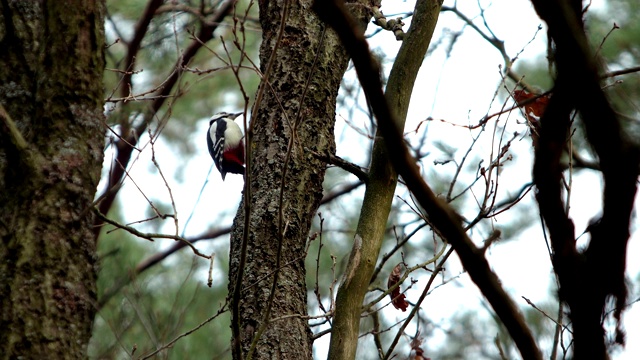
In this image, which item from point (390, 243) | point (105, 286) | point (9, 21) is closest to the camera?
point (9, 21)

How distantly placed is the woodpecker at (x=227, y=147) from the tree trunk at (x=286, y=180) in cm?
372

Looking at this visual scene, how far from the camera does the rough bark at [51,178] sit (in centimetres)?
154

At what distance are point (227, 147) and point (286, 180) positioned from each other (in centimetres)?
413

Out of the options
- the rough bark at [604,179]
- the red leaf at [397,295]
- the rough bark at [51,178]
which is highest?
the red leaf at [397,295]

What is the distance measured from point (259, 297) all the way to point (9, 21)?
42.8 inches

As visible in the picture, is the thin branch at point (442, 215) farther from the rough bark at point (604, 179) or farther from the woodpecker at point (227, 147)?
the woodpecker at point (227, 147)

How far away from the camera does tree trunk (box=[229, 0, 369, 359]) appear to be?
219 cm

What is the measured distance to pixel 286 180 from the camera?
93.2 inches

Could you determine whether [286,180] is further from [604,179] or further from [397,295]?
[604,179]

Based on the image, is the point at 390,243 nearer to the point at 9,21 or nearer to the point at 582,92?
the point at 9,21

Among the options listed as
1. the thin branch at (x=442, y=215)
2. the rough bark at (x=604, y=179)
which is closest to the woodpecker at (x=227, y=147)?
the thin branch at (x=442, y=215)

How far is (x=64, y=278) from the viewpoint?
160 cm

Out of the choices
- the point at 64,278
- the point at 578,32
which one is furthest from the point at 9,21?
the point at 578,32

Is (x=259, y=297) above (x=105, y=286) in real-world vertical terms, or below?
below
